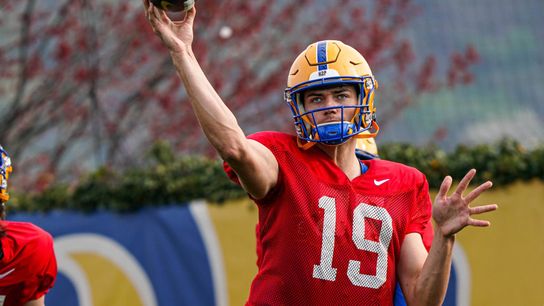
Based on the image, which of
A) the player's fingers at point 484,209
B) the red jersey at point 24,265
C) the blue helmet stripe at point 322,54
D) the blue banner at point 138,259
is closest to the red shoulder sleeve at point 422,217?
the player's fingers at point 484,209

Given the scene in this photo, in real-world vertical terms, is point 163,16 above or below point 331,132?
above

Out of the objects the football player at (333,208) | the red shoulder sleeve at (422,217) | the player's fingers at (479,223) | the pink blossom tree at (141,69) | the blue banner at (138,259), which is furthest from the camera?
the pink blossom tree at (141,69)

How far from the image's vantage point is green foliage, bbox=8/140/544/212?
7230mm

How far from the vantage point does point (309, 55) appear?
4395mm

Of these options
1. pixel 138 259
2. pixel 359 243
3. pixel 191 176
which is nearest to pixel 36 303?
pixel 359 243

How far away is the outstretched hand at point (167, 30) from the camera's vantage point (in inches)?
154

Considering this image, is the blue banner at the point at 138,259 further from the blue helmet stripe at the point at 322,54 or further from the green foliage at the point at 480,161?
the blue helmet stripe at the point at 322,54

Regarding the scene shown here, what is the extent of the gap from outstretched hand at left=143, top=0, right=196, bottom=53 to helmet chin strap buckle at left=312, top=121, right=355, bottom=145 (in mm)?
666

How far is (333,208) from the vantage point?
4203 millimetres

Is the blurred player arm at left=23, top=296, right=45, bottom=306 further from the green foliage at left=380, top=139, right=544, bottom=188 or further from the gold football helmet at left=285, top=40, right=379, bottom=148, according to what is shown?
the green foliage at left=380, top=139, right=544, bottom=188

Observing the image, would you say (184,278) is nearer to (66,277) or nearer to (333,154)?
(66,277)

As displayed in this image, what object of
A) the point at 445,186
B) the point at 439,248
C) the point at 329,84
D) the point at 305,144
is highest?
the point at 329,84

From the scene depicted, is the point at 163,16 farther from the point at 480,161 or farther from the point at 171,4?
the point at 480,161

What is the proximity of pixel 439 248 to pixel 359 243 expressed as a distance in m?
0.33
